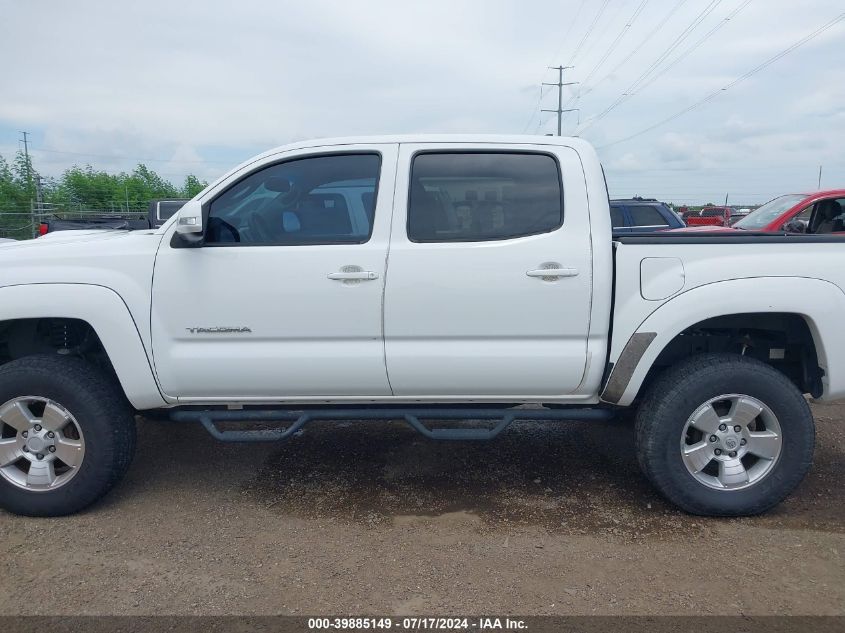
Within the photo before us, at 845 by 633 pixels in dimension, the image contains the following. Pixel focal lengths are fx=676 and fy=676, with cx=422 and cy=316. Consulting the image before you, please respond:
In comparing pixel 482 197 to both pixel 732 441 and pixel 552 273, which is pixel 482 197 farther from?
pixel 732 441

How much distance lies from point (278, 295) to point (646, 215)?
9.83m

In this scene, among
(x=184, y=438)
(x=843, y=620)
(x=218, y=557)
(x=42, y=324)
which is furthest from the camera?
(x=184, y=438)

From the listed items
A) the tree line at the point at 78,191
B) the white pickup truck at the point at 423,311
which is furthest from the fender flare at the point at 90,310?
the tree line at the point at 78,191

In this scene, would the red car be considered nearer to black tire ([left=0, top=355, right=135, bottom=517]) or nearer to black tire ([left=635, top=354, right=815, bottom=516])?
black tire ([left=635, top=354, right=815, bottom=516])

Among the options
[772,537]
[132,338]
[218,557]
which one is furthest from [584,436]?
[132,338]

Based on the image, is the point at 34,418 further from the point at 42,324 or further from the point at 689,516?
the point at 689,516

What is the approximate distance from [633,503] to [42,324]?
3538 mm

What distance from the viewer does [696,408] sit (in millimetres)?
3525

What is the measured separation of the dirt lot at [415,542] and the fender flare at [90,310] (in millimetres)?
927

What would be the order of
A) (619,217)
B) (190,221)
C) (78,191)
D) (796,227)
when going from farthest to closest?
(78,191)
(619,217)
(796,227)
(190,221)

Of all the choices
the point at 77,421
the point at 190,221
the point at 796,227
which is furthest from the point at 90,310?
the point at 796,227

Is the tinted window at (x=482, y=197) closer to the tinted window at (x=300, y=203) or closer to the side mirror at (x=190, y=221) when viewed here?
the tinted window at (x=300, y=203)

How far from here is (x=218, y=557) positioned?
329cm

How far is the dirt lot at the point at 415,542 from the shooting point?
2.92 metres
